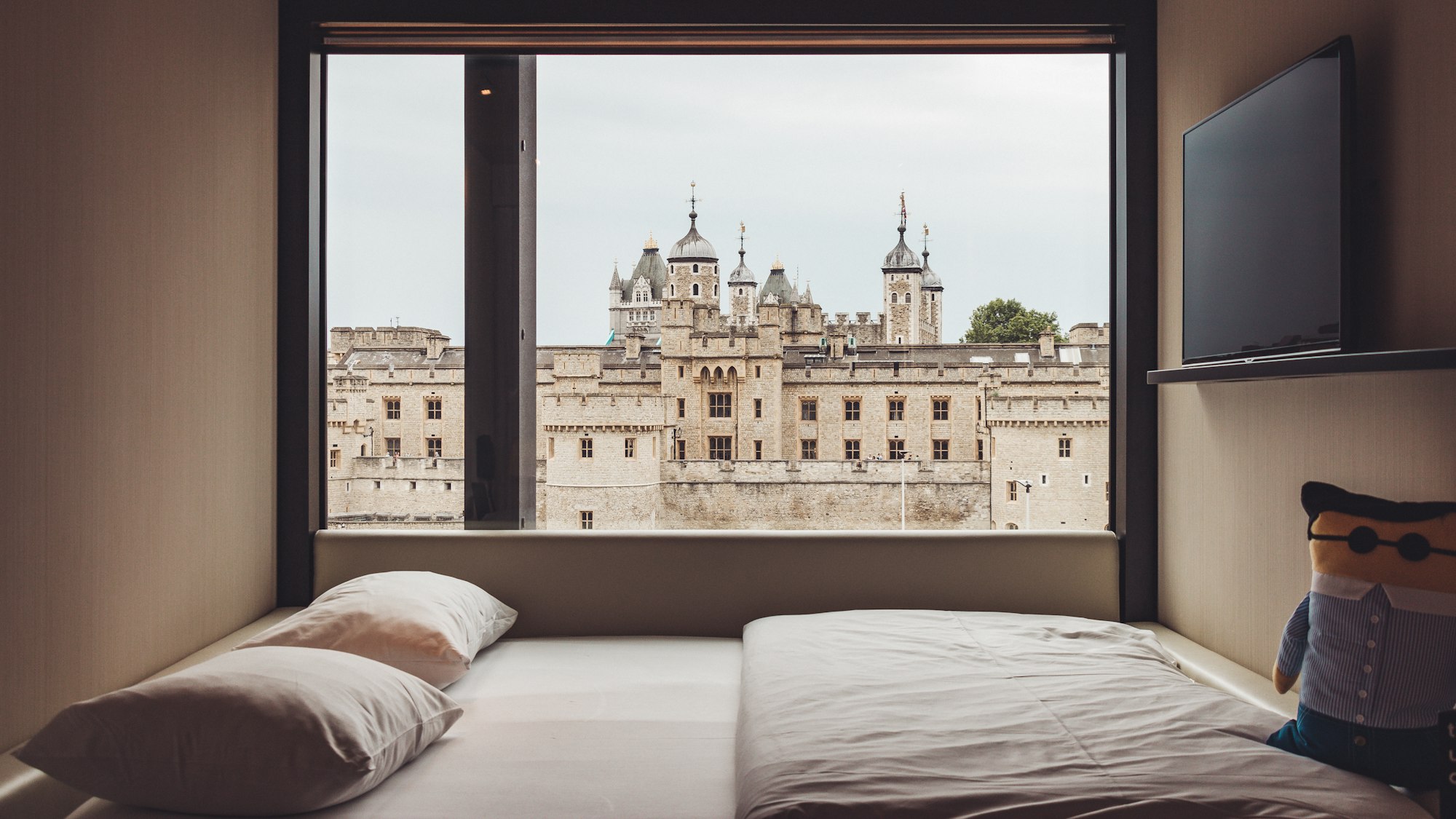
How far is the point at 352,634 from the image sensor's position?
1.82 metres

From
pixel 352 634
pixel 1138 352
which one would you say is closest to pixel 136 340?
pixel 352 634

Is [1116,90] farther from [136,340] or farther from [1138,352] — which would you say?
[136,340]

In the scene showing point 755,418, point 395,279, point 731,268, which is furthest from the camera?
point 755,418

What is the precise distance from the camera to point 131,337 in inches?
73.6

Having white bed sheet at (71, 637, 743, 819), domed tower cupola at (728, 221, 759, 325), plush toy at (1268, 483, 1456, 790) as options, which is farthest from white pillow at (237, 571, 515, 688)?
plush toy at (1268, 483, 1456, 790)

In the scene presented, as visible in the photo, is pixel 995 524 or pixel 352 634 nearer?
pixel 352 634

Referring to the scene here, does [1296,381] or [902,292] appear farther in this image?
[902,292]

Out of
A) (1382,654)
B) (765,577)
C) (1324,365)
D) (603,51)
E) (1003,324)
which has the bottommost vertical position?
(765,577)

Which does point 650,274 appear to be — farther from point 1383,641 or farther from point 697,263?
point 1383,641

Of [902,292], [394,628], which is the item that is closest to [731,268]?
[902,292]

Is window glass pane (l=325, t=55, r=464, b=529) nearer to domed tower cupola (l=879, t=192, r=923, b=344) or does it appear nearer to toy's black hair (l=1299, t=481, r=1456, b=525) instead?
domed tower cupola (l=879, t=192, r=923, b=344)

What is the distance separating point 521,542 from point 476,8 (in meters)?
1.59

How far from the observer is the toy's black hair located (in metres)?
1.24

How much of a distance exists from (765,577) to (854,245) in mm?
1170
